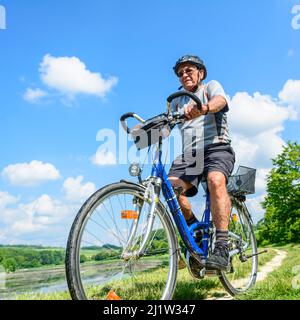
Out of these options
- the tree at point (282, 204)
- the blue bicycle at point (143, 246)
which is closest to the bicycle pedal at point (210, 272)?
the blue bicycle at point (143, 246)

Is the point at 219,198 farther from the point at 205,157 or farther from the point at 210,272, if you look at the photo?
the point at 210,272

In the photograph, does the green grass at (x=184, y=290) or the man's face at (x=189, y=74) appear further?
the man's face at (x=189, y=74)

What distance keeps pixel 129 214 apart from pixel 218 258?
1270mm

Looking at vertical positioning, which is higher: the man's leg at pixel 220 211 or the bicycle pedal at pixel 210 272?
the man's leg at pixel 220 211

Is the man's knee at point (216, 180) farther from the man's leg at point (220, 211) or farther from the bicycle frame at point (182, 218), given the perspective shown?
the bicycle frame at point (182, 218)

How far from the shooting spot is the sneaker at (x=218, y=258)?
13.7ft

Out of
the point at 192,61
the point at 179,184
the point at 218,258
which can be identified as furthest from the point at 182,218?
the point at 192,61

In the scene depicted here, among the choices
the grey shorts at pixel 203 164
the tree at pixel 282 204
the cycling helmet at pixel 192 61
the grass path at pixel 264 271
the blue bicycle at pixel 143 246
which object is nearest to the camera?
the blue bicycle at pixel 143 246

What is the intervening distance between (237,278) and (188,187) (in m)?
1.78

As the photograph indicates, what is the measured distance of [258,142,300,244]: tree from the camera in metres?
31.9

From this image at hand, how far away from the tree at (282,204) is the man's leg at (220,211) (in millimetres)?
28663

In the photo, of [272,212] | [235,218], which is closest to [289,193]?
[272,212]
